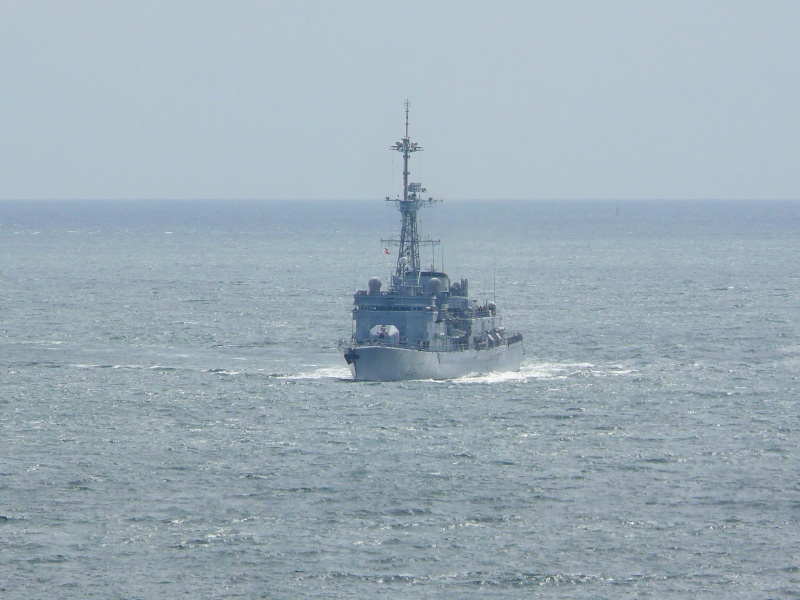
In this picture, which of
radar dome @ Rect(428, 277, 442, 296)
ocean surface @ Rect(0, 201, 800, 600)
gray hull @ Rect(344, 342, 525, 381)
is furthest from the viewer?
radar dome @ Rect(428, 277, 442, 296)

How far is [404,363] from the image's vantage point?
92.9 metres

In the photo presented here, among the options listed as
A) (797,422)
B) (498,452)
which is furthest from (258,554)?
(797,422)

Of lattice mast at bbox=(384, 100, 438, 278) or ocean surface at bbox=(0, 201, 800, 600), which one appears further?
lattice mast at bbox=(384, 100, 438, 278)

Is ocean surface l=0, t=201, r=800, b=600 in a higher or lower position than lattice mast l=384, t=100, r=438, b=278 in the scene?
lower

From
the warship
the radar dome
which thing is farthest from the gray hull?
the radar dome

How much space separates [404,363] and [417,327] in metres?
3.05

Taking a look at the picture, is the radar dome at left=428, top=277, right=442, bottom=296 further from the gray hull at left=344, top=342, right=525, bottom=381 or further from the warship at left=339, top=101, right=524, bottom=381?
the gray hull at left=344, top=342, right=525, bottom=381

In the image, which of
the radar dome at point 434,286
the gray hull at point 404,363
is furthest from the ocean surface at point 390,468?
the radar dome at point 434,286

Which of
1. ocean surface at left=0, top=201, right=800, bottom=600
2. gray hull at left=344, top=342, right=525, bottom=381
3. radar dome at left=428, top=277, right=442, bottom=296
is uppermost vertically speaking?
radar dome at left=428, top=277, right=442, bottom=296

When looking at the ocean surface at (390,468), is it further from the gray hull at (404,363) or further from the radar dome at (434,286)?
the radar dome at (434,286)

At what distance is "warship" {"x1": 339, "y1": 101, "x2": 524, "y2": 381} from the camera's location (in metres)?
93.0

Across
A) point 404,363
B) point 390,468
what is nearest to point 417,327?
point 404,363

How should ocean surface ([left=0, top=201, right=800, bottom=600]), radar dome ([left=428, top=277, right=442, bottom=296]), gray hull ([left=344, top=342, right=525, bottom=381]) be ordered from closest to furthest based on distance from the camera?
ocean surface ([left=0, top=201, right=800, bottom=600]) → gray hull ([left=344, top=342, right=525, bottom=381]) → radar dome ([left=428, top=277, right=442, bottom=296])

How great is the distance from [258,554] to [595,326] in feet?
260
